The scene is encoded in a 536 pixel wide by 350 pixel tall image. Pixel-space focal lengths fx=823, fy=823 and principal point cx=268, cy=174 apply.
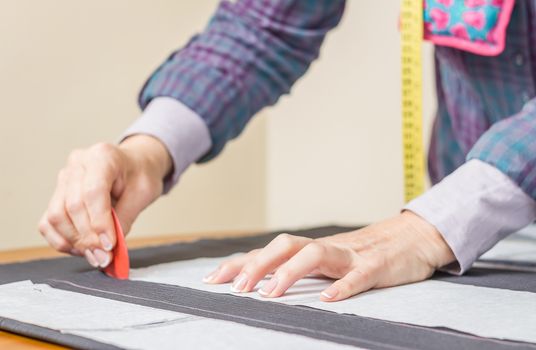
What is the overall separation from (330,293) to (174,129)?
52 cm

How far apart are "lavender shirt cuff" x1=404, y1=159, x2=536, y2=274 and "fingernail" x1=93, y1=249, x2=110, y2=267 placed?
352 millimetres

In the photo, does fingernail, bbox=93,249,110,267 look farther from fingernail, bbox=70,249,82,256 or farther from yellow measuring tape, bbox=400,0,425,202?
yellow measuring tape, bbox=400,0,425,202

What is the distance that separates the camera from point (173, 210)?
1862 mm

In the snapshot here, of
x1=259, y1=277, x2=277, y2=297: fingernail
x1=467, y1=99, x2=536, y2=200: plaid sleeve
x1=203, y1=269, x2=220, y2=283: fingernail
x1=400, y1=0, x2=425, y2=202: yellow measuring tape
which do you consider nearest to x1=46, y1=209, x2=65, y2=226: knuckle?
x1=203, y1=269, x2=220, y2=283: fingernail

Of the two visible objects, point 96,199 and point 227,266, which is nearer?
point 227,266

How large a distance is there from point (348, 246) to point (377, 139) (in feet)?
3.64

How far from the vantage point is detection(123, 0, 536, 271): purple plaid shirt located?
124cm

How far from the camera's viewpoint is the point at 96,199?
0.99m

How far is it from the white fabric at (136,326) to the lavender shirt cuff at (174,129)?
0.44 metres

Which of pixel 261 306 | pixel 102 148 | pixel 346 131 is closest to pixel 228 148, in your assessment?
pixel 346 131

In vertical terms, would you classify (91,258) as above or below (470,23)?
below

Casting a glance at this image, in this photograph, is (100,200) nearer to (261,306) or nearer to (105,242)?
(105,242)

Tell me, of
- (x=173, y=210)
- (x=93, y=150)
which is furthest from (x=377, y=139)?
(x=93, y=150)

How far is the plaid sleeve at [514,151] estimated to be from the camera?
3.06ft
